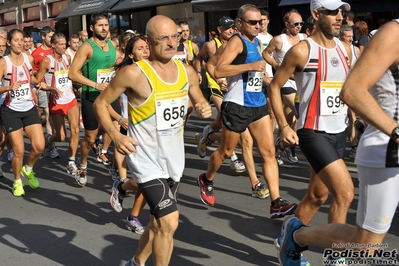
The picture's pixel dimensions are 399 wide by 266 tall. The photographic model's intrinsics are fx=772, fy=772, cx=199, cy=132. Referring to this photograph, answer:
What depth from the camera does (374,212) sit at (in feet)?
12.5

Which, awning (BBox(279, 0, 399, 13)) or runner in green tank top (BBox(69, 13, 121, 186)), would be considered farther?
awning (BBox(279, 0, 399, 13))

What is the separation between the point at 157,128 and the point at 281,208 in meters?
1.87

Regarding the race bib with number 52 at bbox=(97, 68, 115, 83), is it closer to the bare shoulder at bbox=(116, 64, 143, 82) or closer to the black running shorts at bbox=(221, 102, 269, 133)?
the black running shorts at bbox=(221, 102, 269, 133)

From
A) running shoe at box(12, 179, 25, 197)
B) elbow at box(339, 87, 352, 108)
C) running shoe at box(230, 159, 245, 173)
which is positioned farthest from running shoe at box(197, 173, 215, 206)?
elbow at box(339, 87, 352, 108)

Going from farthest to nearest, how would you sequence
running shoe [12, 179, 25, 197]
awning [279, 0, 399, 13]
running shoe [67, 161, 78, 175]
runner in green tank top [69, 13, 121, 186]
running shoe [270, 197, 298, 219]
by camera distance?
awning [279, 0, 399, 13]
running shoe [67, 161, 78, 175]
runner in green tank top [69, 13, 121, 186]
running shoe [12, 179, 25, 197]
running shoe [270, 197, 298, 219]

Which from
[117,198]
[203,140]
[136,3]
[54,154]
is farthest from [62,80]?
[136,3]

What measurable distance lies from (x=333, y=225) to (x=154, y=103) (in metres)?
1.46

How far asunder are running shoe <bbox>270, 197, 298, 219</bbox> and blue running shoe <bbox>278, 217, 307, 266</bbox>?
67.6 inches

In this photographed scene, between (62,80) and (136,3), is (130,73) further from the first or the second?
(136,3)

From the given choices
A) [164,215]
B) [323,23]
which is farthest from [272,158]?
[164,215]

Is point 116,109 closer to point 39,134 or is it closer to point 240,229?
point 39,134

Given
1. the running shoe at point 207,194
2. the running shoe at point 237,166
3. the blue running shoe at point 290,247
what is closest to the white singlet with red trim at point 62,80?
the running shoe at point 237,166

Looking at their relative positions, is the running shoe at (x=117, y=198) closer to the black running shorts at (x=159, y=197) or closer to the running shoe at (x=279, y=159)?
the black running shorts at (x=159, y=197)

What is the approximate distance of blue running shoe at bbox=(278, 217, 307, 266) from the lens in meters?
4.64
